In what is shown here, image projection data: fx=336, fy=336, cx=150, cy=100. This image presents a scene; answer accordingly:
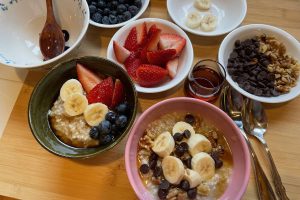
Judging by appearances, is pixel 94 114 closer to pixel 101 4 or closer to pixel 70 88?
pixel 70 88

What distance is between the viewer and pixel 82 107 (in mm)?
959

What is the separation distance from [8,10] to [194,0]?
690 millimetres

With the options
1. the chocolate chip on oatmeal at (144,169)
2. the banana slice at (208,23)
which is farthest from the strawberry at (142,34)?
the chocolate chip on oatmeal at (144,169)

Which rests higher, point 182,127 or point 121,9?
point 121,9

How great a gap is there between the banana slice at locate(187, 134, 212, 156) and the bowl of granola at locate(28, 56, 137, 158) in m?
0.17

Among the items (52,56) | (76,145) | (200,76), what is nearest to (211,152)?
(200,76)

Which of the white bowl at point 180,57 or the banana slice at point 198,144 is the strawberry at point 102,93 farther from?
the banana slice at point 198,144

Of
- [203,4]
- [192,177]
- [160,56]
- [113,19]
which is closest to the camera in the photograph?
[192,177]

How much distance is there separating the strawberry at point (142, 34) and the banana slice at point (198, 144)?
0.40 m

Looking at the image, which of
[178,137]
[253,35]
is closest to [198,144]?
[178,137]

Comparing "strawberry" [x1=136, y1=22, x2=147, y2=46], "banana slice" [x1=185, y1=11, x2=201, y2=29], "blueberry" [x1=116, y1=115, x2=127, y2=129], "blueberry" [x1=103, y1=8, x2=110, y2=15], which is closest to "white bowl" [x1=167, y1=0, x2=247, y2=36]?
"banana slice" [x1=185, y1=11, x2=201, y2=29]

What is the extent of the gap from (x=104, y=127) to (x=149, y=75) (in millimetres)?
230

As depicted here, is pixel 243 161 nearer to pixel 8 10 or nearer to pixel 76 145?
pixel 76 145

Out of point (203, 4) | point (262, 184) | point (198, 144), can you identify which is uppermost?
point (203, 4)
